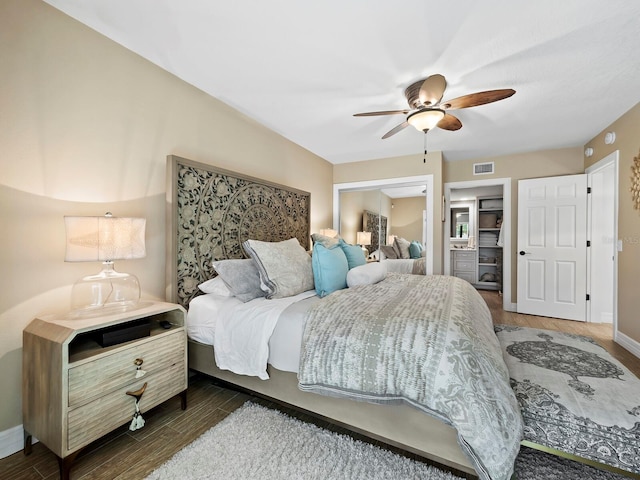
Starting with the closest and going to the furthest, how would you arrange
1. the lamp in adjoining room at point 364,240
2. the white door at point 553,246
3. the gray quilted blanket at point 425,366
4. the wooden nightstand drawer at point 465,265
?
the gray quilted blanket at point 425,366, the white door at point 553,246, the lamp in adjoining room at point 364,240, the wooden nightstand drawer at point 465,265

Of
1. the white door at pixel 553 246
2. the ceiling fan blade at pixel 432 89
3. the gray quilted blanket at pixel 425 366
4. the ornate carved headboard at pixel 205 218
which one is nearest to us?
the gray quilted blanket at pixel 425 366

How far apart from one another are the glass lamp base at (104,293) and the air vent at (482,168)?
4.90 m

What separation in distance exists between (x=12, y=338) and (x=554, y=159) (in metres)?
6.03

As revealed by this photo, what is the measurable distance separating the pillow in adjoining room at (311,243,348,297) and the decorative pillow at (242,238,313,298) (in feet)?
0.43

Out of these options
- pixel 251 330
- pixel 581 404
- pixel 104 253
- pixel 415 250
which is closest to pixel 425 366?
pixel 581 404

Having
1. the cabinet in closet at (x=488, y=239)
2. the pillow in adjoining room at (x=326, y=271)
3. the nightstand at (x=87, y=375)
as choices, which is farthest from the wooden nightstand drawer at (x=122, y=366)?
the cabinet in closet at (x=488, y=239)

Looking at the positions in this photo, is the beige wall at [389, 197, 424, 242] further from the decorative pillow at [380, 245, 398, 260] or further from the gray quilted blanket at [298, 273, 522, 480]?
the gray quilted blanket at [298, 273, 522, 480]

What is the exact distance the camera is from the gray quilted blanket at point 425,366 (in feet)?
3.58

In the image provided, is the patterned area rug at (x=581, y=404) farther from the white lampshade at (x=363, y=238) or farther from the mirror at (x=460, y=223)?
the mirror at (x=460, y=223)

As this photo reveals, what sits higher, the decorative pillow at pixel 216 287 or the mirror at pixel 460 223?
the mirror at pixel 460 223

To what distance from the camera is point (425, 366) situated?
48.7 inches

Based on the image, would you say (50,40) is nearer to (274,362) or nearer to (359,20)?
(359,20)

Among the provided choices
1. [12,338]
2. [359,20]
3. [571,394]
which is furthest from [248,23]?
[571,394]

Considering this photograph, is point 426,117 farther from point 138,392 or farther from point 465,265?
point 465,265
